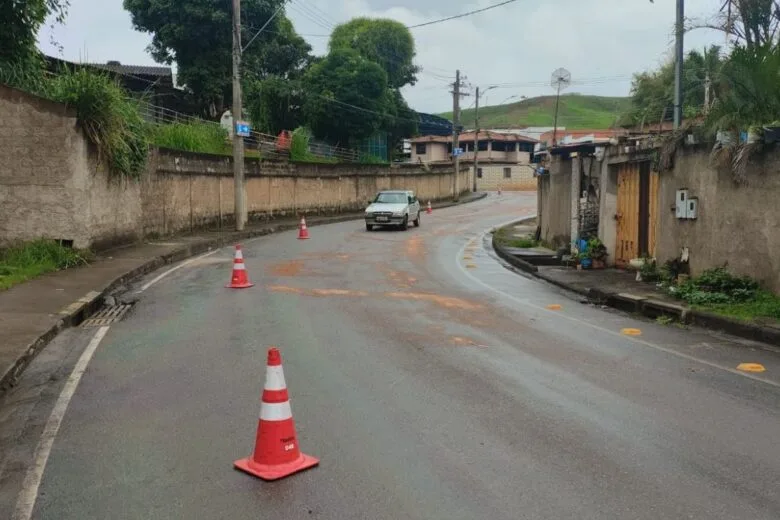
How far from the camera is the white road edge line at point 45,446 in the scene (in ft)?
13.7

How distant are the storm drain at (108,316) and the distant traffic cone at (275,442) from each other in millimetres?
5921

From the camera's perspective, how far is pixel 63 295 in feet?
37.8

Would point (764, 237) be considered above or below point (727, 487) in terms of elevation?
above

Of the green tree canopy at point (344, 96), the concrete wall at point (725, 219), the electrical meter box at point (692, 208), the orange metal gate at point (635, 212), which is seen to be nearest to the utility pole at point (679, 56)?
the orange metal gate at point (635, 212)

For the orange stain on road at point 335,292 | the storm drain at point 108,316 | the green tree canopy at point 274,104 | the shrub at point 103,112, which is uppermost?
the green tree canopy at point 274,104

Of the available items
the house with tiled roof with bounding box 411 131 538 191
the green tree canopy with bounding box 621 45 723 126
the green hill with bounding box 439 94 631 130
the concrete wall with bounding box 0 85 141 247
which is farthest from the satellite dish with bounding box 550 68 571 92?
the green hill with bounding box 439 94 631 130

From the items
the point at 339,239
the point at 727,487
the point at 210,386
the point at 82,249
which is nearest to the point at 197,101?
the point at 339,239

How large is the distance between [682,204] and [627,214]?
2.86 m

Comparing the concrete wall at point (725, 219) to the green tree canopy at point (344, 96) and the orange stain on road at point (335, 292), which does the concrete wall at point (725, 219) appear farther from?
the green tree canopy at point (344, 96)

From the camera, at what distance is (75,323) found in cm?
1016

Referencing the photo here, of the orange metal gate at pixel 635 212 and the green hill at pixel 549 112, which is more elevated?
the green hill at pixel 549 112

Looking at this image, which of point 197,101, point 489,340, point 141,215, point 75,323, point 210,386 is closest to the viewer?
point 210,386

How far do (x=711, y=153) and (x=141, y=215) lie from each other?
1497 cm

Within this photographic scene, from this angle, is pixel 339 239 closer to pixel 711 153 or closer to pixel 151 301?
pixel 151 301
